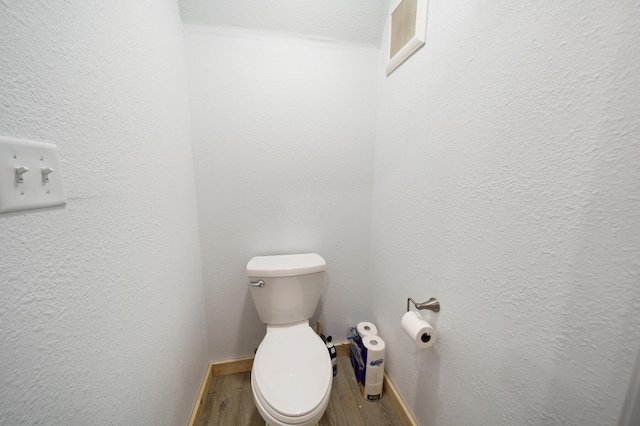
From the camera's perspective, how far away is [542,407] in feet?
1.58

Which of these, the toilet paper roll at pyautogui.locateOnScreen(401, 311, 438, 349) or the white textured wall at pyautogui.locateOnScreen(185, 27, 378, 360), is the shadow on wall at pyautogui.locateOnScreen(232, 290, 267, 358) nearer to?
Result: the white textured wall at pyautogui.locateOnScreen(185, 27, 378, 360)

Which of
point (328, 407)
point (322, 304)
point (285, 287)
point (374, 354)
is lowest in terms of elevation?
point (328, 407)

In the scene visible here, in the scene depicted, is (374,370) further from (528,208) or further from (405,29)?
(405,29)

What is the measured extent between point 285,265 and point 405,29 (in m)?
1.19

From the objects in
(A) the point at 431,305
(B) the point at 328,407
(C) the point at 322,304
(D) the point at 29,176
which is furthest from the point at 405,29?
(B) the point at 328,407

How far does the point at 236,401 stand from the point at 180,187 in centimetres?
112

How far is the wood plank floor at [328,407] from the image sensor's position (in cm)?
100

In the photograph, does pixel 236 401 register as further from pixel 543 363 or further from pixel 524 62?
pixel 524 62

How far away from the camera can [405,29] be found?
901mm

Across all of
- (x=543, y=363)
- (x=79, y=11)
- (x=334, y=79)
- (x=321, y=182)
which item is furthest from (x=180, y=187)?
(x=543, y=363)

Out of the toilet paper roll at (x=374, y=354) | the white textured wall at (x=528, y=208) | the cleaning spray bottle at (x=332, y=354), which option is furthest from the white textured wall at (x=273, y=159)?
the white textured wall at (x=528, y=208)

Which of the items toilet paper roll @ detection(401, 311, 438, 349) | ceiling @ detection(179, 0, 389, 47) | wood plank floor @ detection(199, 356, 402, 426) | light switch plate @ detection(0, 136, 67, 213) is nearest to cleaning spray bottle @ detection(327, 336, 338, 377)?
wood plank floor @ detection(199, 356, 402, 426)

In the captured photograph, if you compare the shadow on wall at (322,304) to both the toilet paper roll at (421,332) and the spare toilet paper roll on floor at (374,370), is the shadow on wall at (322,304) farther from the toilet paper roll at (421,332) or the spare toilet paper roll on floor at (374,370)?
the toilet paper roll at (421,332)

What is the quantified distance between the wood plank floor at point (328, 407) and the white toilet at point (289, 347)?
1.26 feet
